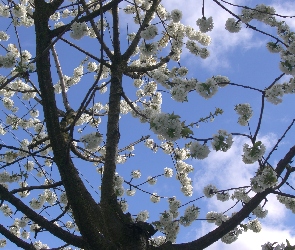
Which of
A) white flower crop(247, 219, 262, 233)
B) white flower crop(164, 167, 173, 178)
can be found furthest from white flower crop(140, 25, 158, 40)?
white flower crop(164, 167, 173, 178)

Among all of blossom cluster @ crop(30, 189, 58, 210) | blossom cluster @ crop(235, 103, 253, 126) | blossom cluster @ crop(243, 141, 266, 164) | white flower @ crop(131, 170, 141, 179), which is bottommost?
blossom cluster @ crop(243, 141, 266, 164)

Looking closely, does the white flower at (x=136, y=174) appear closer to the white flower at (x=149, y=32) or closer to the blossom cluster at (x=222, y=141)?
the white flower at (x=149, y=32)

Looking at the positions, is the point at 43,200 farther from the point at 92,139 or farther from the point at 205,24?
the point at 205,24

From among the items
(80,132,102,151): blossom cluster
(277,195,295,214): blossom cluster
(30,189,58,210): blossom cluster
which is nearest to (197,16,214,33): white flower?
(80,132,102,151): blossom cluster

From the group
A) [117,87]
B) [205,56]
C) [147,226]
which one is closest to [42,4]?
[117,87]

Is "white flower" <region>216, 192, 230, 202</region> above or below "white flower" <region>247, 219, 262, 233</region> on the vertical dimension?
above

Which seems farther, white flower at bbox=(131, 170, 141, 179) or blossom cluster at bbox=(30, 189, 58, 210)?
white flower at bbox=(131, 170, 141, 179)

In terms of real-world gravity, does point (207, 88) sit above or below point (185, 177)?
below

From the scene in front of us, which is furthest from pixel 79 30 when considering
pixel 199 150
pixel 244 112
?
pixel 199 150

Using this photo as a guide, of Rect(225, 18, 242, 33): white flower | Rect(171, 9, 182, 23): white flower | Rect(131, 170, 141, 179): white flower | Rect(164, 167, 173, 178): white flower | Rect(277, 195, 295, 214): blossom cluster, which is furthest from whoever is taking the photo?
Rect(131, 170, 141, 179): white flower

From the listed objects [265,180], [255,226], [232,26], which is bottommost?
[265,180]

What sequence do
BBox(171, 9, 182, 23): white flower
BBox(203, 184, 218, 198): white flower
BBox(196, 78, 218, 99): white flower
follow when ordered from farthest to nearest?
BBox(171, 9, 182, 23): white flower < BBox(203, 184, 218, 198): white flower < BBox(196, 78, 218, 99): white flower

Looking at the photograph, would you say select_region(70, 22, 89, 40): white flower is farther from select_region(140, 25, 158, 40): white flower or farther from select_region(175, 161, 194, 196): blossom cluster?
select_region(175, 161, 194, 196): blossom cluster

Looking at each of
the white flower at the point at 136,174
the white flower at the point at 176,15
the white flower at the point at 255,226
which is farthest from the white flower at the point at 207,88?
the white flower at the point at 136,174
